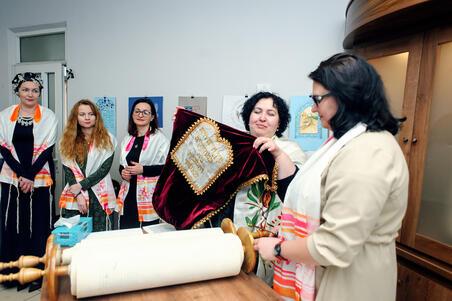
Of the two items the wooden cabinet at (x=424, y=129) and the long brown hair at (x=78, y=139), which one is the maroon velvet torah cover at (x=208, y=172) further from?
the long brown hair at (x=78, y=139)

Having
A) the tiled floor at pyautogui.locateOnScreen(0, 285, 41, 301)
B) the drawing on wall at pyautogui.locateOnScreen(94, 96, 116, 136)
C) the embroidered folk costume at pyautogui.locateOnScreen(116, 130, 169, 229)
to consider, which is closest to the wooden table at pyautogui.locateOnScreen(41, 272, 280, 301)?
the embroidered folk costume at pyautogui.locateOnScreen(116, 130, 169, 229)

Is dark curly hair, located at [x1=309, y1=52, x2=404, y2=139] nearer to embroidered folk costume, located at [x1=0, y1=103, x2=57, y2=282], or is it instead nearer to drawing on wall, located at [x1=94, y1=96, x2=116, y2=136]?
embroidered folk costume, located at [x1=0, y1=103, x2=57, y2=282]

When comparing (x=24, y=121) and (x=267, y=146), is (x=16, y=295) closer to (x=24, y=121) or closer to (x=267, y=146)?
(x=24, y=121)

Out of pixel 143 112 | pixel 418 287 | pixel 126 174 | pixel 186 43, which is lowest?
pixel 418 287

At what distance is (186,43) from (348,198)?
2389 millimetres

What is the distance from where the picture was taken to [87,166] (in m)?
2.26

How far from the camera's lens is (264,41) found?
2.45 m

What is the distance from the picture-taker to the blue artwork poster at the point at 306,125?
2336 millimetres

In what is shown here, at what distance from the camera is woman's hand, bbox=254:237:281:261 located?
89cm

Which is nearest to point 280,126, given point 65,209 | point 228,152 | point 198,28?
point 228,152

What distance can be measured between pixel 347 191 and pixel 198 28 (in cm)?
236

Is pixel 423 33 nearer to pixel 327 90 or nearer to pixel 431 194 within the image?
pixel 431 194

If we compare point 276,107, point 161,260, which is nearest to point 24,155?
point 276,107

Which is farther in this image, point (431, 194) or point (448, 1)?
point (431, 194)
